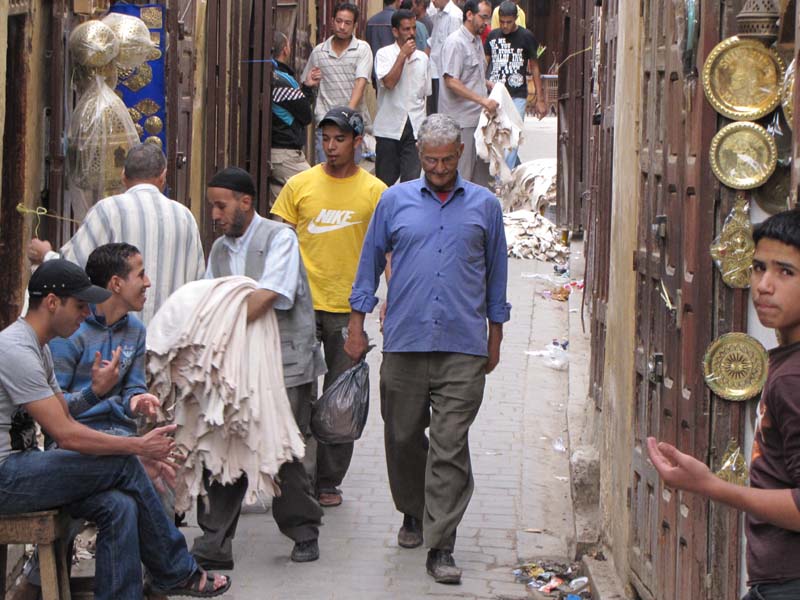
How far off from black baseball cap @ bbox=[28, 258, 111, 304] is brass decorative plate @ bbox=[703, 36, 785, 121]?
2.14 meters

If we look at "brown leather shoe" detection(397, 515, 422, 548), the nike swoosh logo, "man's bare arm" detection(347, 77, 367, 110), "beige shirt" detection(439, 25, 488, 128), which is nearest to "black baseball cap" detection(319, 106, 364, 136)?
the nike swoosh logo

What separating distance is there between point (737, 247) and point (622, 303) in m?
1.68

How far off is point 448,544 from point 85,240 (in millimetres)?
2073

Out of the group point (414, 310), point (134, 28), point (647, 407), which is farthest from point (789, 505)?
point (134, 28)

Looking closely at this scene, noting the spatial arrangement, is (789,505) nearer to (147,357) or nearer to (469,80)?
(147,357)

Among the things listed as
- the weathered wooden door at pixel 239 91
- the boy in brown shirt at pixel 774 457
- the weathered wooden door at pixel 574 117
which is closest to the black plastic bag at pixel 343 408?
the boy in brown shirt at pixel 774 457

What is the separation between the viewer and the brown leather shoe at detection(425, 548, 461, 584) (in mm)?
6195

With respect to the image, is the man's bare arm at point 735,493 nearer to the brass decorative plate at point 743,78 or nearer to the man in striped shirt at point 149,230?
the brass decorative plate at point 743,78

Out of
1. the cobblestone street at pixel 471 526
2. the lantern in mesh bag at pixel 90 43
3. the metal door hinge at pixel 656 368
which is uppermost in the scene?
the lantern in mesh bag at pixel 90 43

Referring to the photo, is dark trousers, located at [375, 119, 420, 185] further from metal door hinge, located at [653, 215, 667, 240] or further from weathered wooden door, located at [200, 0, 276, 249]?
metal door hinge, located at [653, 215, 667, 240]

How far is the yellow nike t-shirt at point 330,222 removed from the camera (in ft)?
22.9

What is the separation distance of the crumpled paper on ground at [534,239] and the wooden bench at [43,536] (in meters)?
9.94

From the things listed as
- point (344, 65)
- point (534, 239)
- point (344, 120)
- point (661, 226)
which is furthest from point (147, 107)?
point (534, 239)

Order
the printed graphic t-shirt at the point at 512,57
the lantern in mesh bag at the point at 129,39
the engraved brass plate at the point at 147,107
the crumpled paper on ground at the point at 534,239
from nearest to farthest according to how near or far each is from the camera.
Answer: the lantern in mesh bag at the point at 129,39
the engraved brass plate at the point at 147,107
the crumpled paper on ground at the point at 534,239
the printed graphic t-shirt at the point at 512,57
